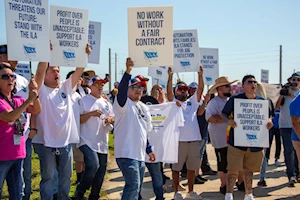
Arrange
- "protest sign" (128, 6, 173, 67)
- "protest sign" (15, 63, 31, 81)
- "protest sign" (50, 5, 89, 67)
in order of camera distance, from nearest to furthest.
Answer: "protest sign" (50, 5, 89, 67) < "protest sign" (128, 6, 173, 67) < "protest sign" (15, 63, 31, 81)

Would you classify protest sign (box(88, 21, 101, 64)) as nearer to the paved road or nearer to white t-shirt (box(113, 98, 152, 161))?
the paved road

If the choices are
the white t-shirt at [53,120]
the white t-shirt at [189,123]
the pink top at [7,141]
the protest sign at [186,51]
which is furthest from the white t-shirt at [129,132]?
the protest sign at [186,51]

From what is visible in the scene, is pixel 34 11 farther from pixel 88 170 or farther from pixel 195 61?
pixel 195 61

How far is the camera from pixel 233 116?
6.67 meters

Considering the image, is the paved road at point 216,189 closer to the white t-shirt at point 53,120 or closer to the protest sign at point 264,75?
the white t-shirt at point 53,120

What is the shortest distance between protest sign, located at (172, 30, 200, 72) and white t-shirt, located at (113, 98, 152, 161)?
7.38 ft

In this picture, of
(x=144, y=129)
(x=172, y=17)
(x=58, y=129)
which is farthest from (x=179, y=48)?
(x=58, y=129)

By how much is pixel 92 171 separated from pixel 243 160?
8.30 feet

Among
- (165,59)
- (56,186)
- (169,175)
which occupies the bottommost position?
(169,175)

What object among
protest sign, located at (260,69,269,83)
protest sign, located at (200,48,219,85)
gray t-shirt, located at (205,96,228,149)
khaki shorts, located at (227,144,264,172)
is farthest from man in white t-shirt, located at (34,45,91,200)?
protest sign, located at (260,69,269,83)

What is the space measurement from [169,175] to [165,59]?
4132 mm

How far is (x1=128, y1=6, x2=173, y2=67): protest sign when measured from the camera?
18.9 ft

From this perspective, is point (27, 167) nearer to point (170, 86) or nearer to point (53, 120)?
point (53, 120)

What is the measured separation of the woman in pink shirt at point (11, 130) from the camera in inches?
170
